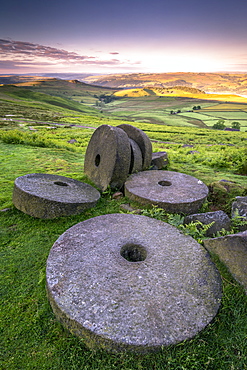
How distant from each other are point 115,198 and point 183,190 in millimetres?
2185

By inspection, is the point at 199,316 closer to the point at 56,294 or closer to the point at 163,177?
the point at 56,294

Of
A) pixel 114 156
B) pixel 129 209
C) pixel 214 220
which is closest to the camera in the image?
pixel 214 220

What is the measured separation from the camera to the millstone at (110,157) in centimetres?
744

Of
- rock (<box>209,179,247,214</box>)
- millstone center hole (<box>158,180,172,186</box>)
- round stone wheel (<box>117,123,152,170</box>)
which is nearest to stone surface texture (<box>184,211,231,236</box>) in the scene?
rock (<box>209,179,247,214</box>)

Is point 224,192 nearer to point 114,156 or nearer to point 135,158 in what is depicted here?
point 135,158

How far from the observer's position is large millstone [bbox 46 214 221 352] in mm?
2865

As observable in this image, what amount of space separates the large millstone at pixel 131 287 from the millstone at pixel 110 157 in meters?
3.07

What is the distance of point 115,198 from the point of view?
7645 mm

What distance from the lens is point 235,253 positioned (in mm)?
3811

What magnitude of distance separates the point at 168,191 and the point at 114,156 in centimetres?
202

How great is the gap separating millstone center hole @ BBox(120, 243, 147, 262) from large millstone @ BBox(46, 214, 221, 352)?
0.06 feet

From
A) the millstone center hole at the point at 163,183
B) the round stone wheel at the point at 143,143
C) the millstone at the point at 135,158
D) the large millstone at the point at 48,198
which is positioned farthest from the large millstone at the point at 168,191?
the large millstone at the point at 48,198

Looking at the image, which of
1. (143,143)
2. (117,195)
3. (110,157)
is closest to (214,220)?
(117,195)

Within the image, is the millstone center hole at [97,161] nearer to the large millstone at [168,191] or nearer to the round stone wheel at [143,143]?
the large millstone at [168,191]
